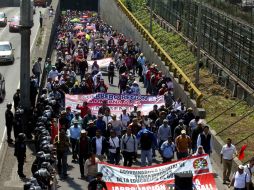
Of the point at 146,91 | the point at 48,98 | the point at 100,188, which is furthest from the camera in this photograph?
the point at 146,91

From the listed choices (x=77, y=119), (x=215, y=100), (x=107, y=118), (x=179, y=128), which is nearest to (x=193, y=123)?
(x=179, y=128)

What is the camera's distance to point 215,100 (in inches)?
1215

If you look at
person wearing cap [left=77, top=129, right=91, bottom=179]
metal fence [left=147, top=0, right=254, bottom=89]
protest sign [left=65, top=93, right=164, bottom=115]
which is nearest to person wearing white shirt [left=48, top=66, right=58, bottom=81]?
protest sign [left=65, top=93, right=164, bottom=115]

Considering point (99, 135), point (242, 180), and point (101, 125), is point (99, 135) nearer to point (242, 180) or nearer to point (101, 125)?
point (101, 125)

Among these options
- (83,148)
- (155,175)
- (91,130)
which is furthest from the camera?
(91,130)

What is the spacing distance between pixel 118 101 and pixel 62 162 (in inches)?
281

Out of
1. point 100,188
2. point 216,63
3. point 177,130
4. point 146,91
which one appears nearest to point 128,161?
point 177,130

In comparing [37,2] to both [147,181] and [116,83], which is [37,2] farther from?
[147,181]

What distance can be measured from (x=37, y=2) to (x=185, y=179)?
77.4 metres

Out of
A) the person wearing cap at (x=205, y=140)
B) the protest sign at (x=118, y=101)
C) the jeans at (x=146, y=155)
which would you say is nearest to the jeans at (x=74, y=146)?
the jeans at (x=146, y=155)

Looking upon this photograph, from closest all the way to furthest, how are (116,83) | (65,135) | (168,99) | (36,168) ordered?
(36,168)
(65,135)
(168,99)
(116,83)

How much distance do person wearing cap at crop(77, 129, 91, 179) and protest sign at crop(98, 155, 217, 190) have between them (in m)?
2.05

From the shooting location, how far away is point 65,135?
20.8 metres

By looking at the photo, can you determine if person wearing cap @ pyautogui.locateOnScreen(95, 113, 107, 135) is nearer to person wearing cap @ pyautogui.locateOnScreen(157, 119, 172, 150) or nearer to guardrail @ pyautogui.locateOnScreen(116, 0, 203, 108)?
person wearing cap @ pyautogui.locateOnScreen(157, 119, 172, 150)
